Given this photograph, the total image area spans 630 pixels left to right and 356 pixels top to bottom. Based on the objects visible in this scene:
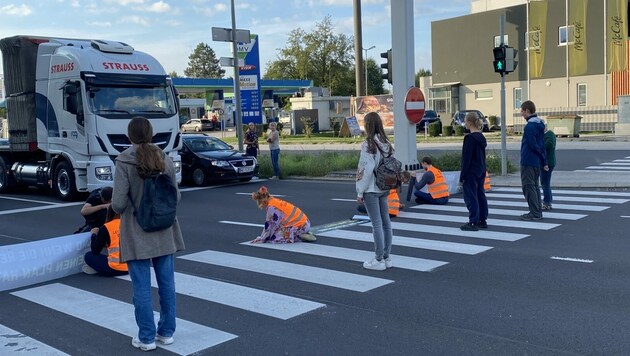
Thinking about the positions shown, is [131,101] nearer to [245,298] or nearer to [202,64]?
[245,298]

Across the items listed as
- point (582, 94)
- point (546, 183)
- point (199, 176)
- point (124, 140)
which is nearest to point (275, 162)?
point (199, 176)

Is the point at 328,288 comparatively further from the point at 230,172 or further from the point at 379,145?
the point at 230,172

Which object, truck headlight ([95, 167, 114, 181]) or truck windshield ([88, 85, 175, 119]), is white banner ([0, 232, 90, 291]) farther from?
truck windshield ([88, 85, 175, 119])

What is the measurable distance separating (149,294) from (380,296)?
2512 millimetres

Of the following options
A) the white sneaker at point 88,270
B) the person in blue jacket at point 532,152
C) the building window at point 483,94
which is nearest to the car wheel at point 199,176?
the person in blue jacket at point 532,152

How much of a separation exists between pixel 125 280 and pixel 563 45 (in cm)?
4270

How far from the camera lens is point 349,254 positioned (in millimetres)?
8719

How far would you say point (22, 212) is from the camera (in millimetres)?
14594

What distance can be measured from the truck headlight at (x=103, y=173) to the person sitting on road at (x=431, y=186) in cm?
737

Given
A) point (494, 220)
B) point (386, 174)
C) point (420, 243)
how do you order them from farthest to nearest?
point (494, 220)
point (420, 243)
point (386, 174)

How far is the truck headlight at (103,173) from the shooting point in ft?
50.6

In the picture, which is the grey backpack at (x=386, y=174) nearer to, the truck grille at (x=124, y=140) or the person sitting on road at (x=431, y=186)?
the person sitting on road at (x=431, y=186)

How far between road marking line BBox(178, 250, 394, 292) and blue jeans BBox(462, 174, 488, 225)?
3.22 metres

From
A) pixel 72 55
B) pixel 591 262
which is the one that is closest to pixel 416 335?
pixel 591 262
